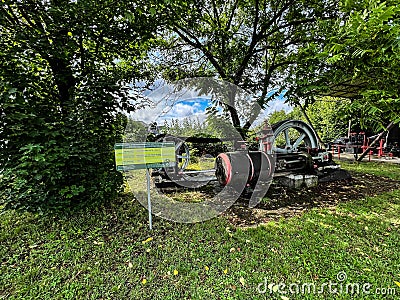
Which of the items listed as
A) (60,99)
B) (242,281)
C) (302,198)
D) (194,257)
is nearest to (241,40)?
(302,198)

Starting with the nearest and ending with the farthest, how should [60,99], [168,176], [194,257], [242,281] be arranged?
[242,281], [194,257], [60,99], [168,176]

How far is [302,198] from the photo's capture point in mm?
4344

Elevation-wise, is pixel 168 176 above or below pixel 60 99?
below

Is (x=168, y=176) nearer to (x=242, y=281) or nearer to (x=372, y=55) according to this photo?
(x=242, y=281)

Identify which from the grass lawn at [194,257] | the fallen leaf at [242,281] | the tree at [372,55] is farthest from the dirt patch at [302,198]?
the tree at [372,55]

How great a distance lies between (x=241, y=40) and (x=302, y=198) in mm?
4062

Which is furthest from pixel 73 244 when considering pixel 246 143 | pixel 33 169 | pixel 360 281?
pixel 246 143

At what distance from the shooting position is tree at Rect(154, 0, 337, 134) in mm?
5055

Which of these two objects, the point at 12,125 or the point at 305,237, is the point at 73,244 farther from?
the point at 305,237

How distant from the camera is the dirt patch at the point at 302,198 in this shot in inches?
137

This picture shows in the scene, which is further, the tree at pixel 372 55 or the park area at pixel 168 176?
the park area at pixel 168 176

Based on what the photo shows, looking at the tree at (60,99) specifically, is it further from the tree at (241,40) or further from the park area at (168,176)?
the tree at (241,40)

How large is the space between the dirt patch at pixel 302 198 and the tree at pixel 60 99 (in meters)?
2.17

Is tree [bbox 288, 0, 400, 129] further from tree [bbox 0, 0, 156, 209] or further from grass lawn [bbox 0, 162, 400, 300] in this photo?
tree [bbox 0, 0, 156, 209]
